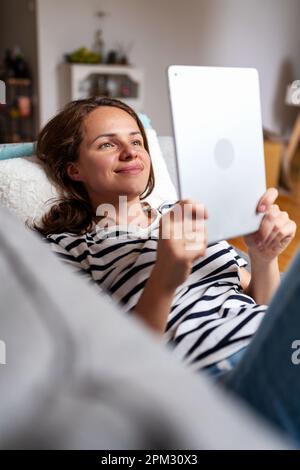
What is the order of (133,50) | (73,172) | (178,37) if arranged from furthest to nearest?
(178,37) → (133,50) → (73,172)

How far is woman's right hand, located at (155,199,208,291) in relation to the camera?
1.85 feet

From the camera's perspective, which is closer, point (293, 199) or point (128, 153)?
point (128, 153)

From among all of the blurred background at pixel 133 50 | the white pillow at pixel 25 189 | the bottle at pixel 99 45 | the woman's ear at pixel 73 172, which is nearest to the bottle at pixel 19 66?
the blurred background at pixel 133 50

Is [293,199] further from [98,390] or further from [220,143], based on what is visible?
[98,390]

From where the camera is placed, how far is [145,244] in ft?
2.57

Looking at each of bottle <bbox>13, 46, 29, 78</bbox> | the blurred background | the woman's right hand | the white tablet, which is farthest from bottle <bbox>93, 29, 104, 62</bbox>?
the woman's right hand

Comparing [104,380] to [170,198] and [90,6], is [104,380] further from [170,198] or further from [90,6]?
[90,6]

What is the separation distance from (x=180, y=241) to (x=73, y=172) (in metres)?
0.49

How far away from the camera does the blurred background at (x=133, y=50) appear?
3.22 m

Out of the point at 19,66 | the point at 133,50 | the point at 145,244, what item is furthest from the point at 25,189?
the point at 133,50

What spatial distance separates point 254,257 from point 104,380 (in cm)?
54

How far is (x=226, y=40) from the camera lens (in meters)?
3.78

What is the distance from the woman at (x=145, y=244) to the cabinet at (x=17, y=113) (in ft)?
8.20
